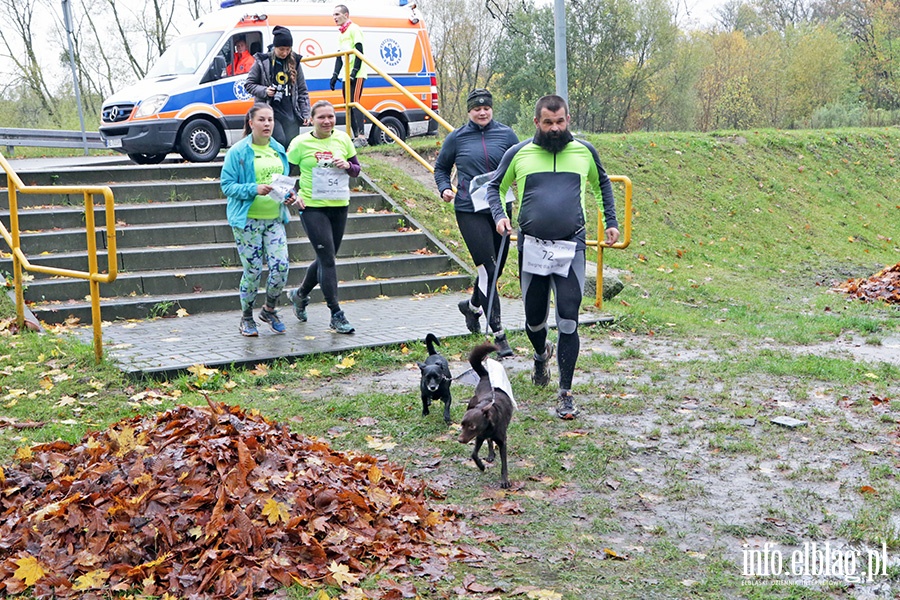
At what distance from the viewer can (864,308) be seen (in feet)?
36.6

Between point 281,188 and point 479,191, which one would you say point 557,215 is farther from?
point 281,188

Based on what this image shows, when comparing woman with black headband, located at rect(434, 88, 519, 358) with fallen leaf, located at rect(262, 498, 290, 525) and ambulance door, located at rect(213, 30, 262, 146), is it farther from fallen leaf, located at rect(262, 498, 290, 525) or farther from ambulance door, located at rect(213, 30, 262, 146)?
ambulance door, located at rect(213, 30, 262, 146)

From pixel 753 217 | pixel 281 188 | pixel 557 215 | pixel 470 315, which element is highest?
pixel 281 188

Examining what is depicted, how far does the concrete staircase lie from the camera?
30.5ft

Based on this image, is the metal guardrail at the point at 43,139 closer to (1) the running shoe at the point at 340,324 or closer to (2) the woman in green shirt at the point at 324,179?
(2) the woman in green shirt at the point at 324,179

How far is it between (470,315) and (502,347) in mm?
628

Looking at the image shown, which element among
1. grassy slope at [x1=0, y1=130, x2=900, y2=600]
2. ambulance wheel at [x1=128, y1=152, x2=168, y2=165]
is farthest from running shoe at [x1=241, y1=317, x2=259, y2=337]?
ambulance wheel at [x1=128, y1=152, x2=168, y2=165]

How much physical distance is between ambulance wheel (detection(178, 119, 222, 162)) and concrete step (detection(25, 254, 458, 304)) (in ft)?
15.4

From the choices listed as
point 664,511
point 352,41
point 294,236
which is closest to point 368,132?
point 352,41

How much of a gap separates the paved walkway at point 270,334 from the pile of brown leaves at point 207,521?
2659mm

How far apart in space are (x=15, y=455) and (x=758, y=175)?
17846mm

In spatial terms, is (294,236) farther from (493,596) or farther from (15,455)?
(493,596)

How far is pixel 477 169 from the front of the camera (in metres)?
7.57

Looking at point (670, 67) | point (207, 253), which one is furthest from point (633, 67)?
point (207, 253)
